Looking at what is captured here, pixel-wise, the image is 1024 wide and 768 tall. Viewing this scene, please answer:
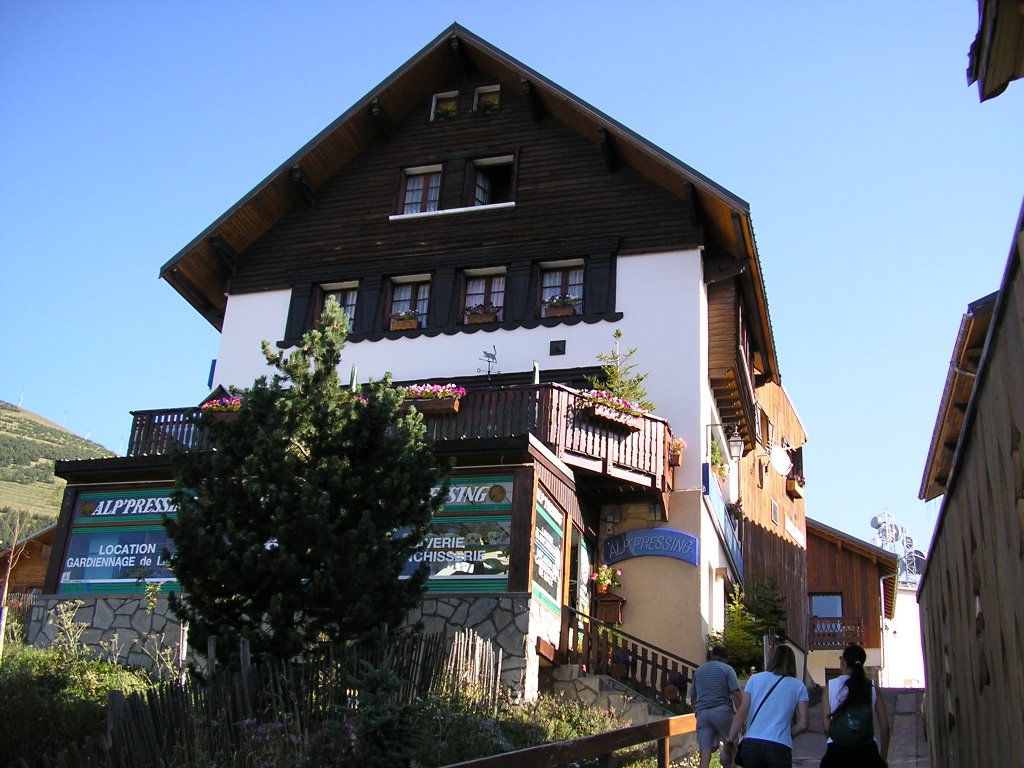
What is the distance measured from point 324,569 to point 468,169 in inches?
520

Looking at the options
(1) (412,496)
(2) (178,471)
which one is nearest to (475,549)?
(1) (412,496)

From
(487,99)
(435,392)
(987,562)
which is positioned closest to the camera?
(987,562)

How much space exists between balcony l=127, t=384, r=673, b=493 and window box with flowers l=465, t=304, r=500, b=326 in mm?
4278

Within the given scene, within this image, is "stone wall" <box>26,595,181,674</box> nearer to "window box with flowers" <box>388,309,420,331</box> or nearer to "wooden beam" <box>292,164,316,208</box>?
"window box with flowers" <box>388,309,420,331</box>

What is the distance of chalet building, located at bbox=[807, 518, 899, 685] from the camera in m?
33.6

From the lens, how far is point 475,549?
50.3 ft

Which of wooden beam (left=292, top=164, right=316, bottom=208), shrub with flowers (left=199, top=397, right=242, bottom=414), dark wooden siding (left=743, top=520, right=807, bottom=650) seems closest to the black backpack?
shrub with flowers (left=199, top=397, right=242, bottom=414)

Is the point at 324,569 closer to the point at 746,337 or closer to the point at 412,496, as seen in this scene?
the point at 412,496

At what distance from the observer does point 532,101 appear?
74.1ft

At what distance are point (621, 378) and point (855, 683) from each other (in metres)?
11.3

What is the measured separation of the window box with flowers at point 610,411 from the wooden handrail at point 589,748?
258 inches

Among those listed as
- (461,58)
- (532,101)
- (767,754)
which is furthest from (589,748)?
(461,58)

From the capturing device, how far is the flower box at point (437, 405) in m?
16.9

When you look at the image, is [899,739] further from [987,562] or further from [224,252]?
[224,252]
